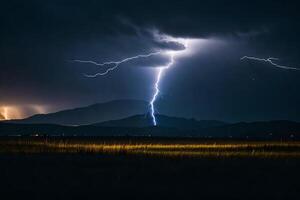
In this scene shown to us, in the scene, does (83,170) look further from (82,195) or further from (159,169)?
(82,195)

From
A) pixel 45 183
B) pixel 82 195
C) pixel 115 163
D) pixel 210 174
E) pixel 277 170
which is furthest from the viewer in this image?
pixel 115 163

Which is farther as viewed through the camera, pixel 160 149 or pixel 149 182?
pixel 160 149

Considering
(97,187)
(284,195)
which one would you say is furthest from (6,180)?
(284,195)

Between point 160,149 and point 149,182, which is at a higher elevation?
point 160,149

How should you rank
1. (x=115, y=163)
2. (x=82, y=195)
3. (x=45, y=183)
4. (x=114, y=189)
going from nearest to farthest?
(x=82, y=195) → (x=114, y=189) → (x=45, y=183) → (x=115, y=163)

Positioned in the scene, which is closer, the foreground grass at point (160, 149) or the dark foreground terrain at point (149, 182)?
Answer: the dark foreground terrain at point (149, 182)

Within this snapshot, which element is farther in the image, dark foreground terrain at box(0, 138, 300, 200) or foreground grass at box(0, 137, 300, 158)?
foreground grass at box(0, 137, 300, 158)

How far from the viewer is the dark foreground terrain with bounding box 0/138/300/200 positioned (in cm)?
1892

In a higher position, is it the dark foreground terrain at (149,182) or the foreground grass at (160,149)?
the foreground grass at (160,149)

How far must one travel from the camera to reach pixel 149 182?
2239cm

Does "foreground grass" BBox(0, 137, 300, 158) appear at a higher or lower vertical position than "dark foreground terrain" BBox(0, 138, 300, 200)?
higher

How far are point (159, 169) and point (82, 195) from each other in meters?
9.59

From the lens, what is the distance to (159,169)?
2772 cm

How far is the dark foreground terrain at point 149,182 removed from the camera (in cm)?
1892
